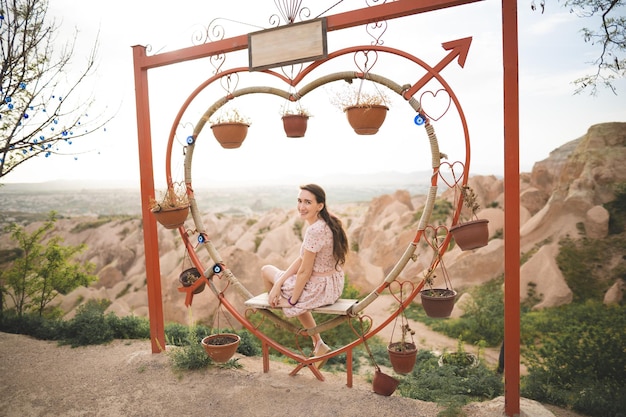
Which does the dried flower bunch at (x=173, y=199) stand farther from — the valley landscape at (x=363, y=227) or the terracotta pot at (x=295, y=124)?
the valley landscape at (x=363, y=227)

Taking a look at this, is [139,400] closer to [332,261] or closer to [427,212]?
[332,261]

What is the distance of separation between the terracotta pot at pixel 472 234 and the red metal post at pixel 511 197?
0.20 metres

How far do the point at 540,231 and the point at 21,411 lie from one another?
23.5ft

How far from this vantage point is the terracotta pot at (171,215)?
4082 millimetres

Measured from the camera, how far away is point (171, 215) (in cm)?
411

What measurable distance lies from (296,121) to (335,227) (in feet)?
3.10

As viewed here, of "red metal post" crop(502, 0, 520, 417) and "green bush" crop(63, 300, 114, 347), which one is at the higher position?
"red metal post" crop(502, 0, 520, 417)

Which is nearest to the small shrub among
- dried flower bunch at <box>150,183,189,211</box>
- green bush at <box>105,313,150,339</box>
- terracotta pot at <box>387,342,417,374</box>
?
green bush at <box>105,313,150,339</box>

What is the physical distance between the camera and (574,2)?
473cm

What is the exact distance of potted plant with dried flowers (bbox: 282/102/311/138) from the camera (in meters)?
3.79

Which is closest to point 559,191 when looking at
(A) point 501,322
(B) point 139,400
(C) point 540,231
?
(C) point 540,231

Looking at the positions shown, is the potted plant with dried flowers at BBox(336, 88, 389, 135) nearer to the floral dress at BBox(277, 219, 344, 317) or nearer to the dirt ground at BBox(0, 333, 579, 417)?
the floral dress at BBox(277, 219, 344, 317)

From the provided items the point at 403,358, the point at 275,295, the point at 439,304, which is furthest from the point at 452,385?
the point at 275,295

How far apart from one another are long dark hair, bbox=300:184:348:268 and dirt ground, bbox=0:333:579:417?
1172 millimetres
